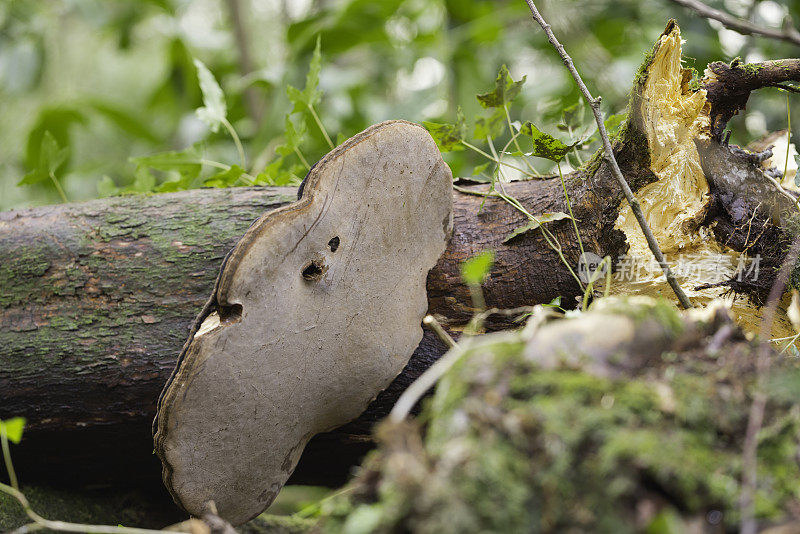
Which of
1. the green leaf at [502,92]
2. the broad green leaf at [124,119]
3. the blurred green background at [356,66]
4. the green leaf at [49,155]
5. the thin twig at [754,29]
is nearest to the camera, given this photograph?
the thin twig at [754,29]

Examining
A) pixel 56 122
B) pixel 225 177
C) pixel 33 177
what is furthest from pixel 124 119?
pixel 225 177

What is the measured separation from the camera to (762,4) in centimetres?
235

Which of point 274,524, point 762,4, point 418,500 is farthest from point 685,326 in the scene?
point 762,4

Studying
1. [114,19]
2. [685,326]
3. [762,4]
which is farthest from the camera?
[114,19]

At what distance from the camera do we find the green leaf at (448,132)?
3.51 feet

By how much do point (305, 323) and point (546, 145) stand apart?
0.49 metres

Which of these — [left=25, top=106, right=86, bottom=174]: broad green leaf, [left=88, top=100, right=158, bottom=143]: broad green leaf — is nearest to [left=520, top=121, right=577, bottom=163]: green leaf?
[left=25, top=106, right=86, bottom=174]: broad green leaf

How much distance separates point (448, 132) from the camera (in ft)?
3.57

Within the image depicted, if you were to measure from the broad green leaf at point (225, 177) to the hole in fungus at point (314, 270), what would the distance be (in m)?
0.61

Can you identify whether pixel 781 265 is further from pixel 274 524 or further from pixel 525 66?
pixel 525 66

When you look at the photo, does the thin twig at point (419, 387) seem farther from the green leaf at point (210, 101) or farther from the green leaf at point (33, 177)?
the green leaf at point (33, 177)

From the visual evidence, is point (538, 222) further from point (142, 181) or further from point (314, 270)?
point (142, 181)

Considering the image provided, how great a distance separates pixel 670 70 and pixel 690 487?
0.74m

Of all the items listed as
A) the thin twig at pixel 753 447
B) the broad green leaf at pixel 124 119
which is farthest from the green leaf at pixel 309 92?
the broad green leaf at pixel 124 119
